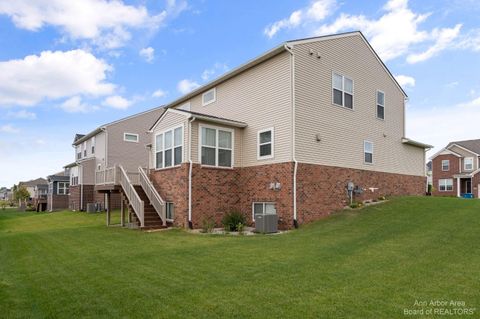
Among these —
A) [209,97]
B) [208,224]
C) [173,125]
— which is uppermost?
[209,97]

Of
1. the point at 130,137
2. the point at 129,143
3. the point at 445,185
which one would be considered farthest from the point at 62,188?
the point at 445,185

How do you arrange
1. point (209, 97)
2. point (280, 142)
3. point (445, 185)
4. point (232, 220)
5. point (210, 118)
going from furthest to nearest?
point (445, 185) < point (209, 97) < point (210, 118) < point (232, 220) < point (280, 142)

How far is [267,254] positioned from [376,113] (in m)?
12.8

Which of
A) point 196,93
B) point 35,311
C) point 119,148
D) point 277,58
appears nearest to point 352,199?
point 277,58

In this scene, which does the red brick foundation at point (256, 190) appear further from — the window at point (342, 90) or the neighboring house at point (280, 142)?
the window at point (342, 90)

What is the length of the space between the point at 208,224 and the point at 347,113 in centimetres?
837

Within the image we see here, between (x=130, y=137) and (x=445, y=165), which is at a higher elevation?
(x=130, y=137)

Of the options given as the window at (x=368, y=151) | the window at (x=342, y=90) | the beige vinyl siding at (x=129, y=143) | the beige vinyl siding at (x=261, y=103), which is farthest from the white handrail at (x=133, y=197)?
the beige vinyl siding at (x=129, y=143)

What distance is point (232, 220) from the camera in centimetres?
1480

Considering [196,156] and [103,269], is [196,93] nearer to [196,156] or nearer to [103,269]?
[196,156]

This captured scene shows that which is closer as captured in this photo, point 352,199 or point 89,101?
point 352,199

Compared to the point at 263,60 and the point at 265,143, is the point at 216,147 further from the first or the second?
the point at 263,60

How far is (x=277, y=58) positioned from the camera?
581 inches

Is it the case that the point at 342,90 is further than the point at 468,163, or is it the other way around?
the point at 468,163
